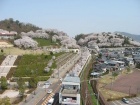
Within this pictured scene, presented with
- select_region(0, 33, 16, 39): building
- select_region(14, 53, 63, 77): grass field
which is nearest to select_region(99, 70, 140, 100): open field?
select_region(14, 53, 63, 77): grass field

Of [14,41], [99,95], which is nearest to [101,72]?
[99,95]

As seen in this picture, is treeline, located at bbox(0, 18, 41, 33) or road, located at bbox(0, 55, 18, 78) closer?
road, located at bbox(0, 55, 18, 78)

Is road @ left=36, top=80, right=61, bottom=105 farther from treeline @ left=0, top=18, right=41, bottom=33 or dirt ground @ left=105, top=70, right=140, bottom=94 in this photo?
treeline @ left=0, top=18, right=41, bottom=33

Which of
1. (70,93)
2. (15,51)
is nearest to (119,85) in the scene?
(70,93)

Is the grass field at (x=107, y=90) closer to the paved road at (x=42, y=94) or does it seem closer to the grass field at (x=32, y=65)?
the paved road at (x=42, y=94)

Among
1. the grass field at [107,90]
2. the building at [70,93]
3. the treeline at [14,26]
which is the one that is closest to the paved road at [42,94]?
the building at [70,93]

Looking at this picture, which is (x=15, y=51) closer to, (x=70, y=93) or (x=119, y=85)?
(x=119, y=85)
